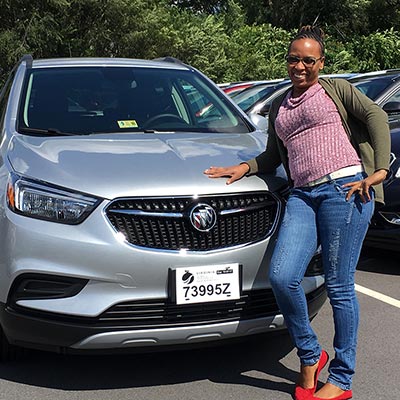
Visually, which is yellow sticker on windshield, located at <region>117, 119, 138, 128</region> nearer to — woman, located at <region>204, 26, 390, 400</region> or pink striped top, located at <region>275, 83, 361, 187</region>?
woman, located at <region>204, 26, 390, 400</region>

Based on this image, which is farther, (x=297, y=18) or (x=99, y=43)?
(x=297, y=18)

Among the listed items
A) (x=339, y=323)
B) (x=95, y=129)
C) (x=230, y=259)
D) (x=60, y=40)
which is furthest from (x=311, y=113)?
(x=60, y=40)

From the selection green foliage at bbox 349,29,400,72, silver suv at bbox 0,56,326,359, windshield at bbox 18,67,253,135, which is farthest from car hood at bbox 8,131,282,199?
green foliage at bbox 349,29,400,72

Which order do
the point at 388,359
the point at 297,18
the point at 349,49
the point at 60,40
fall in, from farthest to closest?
the point at 297,18, the point at 349,49, the point at 60,40, the point at 388,359

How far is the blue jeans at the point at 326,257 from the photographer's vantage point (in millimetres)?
3008

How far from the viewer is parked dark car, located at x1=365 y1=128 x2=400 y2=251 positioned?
5.16m

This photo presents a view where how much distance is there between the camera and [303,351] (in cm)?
310

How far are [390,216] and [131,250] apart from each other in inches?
112

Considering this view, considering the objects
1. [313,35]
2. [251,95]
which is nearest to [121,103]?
[313,35]

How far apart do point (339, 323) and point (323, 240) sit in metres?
0.38

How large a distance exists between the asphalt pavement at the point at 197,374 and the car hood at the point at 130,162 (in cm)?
86

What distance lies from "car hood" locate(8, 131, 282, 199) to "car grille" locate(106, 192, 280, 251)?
0.05m

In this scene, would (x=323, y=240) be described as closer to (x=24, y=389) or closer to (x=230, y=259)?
(x=230, y=259)

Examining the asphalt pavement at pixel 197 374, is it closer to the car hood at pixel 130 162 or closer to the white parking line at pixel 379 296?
the white parking line at pixel 379 296
